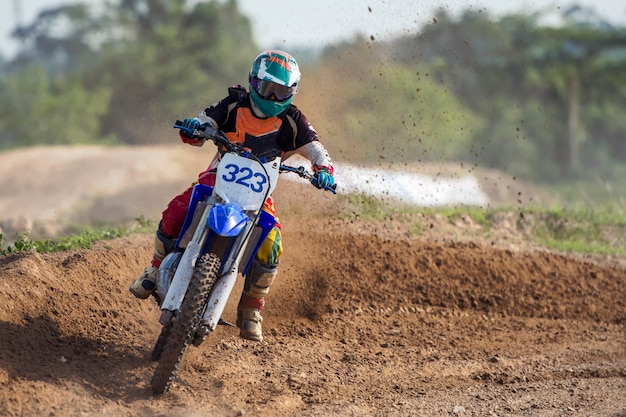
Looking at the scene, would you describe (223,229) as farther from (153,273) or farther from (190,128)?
(153,273)

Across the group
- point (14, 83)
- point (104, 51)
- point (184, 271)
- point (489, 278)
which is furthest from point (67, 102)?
point (184, 271)

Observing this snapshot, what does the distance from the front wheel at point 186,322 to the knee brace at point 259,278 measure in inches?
Answer: 39.8

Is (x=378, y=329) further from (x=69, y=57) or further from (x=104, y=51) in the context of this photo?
(x=69, y=57)

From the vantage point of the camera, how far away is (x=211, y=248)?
20.6ft

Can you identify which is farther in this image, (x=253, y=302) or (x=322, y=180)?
(x=253, y=302)

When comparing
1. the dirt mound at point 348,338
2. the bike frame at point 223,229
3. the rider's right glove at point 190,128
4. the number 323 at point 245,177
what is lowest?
the dirt mound at point 348,338

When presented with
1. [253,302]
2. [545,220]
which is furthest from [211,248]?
[545,220]

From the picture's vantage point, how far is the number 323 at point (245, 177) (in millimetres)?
6469

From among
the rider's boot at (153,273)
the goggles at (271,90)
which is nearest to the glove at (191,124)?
the goggles at (271,90)

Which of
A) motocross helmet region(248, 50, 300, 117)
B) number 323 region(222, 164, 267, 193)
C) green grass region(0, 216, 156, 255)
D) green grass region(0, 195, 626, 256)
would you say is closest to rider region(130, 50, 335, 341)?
motocross helmet region(248, 50, 300, 117)

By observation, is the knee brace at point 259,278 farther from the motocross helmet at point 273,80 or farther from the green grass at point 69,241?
the green grass at point 69,241

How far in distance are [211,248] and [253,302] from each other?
1.20 metres

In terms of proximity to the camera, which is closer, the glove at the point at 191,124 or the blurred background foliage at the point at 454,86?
the glove at the point at 191,124

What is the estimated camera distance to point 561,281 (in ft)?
34.4
